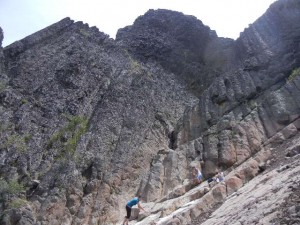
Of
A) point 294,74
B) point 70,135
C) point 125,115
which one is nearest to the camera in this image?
point 294,74

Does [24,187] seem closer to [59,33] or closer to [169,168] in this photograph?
[169,168]

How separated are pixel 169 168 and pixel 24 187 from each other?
12.8 metres

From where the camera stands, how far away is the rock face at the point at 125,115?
31.6 m

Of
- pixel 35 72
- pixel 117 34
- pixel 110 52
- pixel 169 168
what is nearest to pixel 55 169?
pixel 169 168

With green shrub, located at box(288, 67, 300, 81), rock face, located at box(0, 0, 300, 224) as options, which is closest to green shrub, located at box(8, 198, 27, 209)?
rock face, located at box(0, 0, 300, 224)

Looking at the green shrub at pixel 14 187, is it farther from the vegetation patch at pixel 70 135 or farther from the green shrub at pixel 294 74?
the green shrub at pixel 294 74

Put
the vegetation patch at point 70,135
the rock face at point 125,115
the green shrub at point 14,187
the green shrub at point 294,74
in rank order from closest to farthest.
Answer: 1. the rock face at point 125,115
2. the green shrub at point 14,187
3. the green shrub at point 294,74
4. the vegetation patch at point 70,135

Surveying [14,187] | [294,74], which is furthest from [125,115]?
[294,74]

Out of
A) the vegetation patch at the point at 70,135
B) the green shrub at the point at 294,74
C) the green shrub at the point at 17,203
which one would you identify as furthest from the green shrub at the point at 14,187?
the green shrub at the point at 294,74

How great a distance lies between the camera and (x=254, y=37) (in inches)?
1779

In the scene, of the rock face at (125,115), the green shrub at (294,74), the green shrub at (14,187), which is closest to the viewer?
the rock face at (125,115)

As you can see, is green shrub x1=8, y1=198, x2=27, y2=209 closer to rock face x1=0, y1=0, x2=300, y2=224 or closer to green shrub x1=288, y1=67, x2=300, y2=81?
rock face x1=0, y1=0, x2=300, y2=224

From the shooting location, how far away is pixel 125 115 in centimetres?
4309

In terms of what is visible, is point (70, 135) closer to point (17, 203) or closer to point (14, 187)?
point (14, 187)
